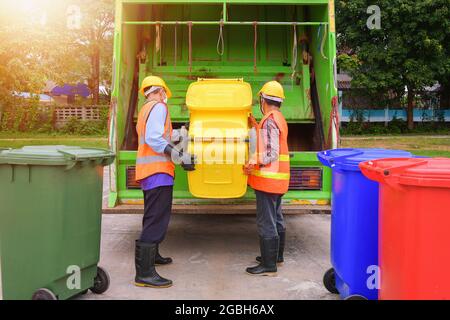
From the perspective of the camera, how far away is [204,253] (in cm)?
505

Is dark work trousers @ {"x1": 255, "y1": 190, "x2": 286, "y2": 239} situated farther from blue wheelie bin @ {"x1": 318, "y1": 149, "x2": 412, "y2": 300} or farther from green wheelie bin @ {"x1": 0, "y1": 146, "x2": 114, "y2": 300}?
green wheelie bin @ {"x1": 0, "y1": 146, "x2": 114, "y2": 300}

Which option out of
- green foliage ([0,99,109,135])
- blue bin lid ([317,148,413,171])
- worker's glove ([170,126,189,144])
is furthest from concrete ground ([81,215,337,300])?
green foliage ([0,99,109,135])

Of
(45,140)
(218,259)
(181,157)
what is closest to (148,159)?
(181,157)

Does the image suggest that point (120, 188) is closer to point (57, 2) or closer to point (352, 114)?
point (57, 2)

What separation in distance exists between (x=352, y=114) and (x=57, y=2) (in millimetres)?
13576

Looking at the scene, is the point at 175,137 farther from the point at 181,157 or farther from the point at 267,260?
the point at 267,260

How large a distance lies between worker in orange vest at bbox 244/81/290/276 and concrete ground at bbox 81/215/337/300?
0.30 metres

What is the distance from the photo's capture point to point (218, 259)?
15.8 feet

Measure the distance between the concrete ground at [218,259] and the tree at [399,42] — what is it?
1570cm

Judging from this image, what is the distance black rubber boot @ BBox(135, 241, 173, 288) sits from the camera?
12.8 ft

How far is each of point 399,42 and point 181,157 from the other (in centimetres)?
1879
